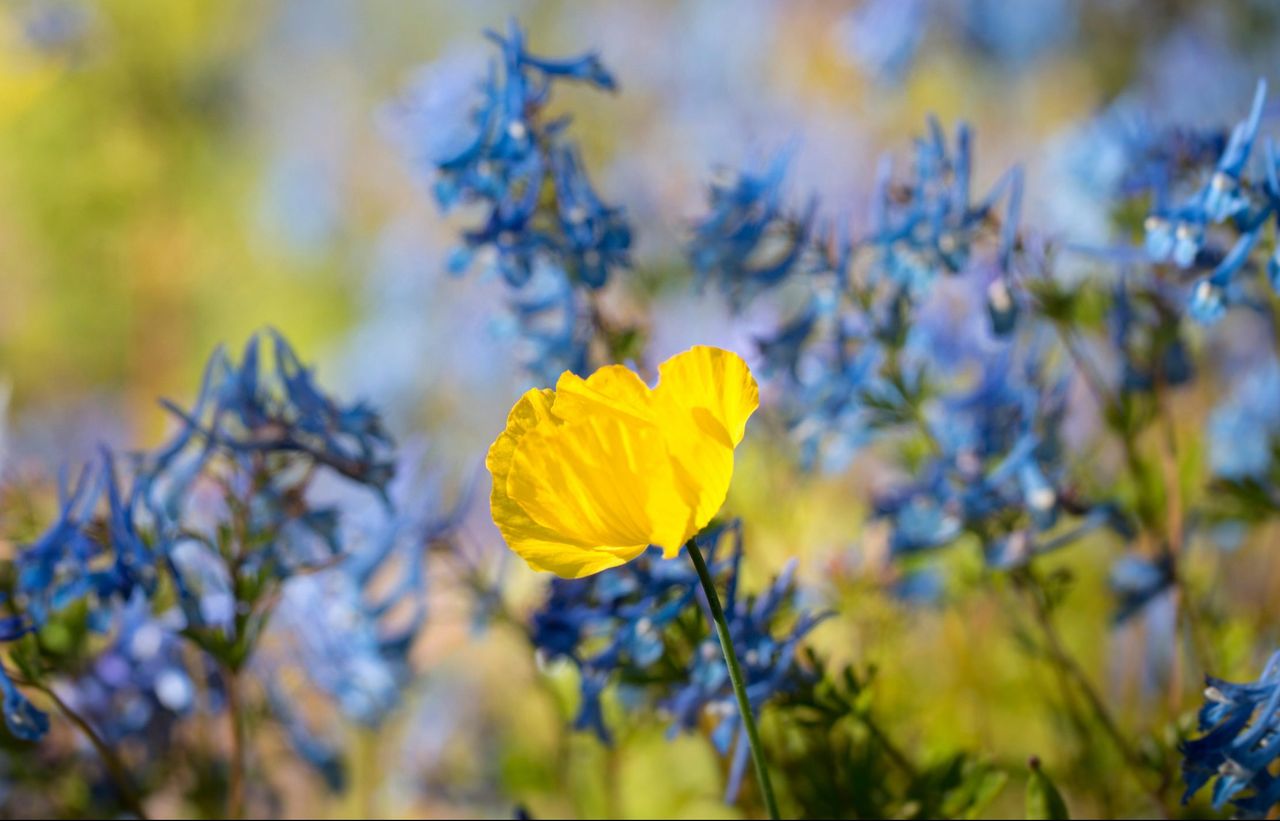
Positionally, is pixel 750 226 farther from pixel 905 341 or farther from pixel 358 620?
pixel 358 620

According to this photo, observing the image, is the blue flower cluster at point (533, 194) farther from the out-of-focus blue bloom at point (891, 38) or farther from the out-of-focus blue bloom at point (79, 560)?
the out-of-focus blue bloom at point (891, 38)

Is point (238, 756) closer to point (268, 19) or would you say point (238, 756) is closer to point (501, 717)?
point (501, 717)

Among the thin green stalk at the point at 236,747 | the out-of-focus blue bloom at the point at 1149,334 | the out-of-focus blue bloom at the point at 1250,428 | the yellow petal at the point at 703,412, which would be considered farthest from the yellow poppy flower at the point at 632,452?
the out-of-focus blue bloom at the point at 1250,428

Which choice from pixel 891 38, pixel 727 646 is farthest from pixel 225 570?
pixel 891 38

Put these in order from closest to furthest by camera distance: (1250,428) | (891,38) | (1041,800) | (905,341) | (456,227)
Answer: (1041,800), (905,341), (456,227), (1250,428), (891,38)

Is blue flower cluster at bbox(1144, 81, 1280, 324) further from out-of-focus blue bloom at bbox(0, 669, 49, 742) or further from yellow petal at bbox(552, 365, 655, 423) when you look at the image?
out-of-focus blue bloom at bbox(0, 669, 49, 742)

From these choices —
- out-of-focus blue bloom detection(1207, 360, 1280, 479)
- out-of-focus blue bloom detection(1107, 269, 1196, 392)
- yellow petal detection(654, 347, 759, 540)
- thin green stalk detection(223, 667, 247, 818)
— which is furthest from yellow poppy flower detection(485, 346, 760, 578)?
out-of-focus blue bloom detection(1207, 360, 1280, 479)
